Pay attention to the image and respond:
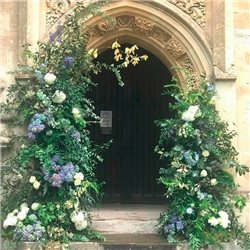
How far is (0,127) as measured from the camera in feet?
17.8

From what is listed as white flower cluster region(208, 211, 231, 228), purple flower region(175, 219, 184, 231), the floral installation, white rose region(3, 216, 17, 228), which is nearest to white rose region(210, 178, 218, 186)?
white flower cluster region(208, 211, 231, 228)

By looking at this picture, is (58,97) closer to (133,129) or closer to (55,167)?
(55,167)

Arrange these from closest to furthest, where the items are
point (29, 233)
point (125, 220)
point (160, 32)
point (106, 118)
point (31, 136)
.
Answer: point (29, 233)
point (31, 136)
point (125, 220)
point (160, 32)
point (106, 118)

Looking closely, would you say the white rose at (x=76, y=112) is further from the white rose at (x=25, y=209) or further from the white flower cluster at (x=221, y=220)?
the white flower cluster at (x=221, y=220)

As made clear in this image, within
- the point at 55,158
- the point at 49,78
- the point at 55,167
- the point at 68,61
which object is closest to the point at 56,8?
the point at 68,61

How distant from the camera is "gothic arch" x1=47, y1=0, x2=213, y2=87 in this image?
563 cm

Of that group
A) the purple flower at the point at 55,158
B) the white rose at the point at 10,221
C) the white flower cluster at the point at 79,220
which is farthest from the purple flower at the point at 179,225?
the white rose at the point at 10,221

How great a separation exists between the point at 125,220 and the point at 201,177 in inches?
44.7

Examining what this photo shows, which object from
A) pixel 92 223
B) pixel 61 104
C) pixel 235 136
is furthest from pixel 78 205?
pixel 235 136

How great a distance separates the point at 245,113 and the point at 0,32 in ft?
10.0

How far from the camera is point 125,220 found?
18.8 ft

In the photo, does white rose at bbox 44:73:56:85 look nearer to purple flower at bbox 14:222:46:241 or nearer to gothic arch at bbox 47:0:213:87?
gothic arch at bbox 47:0:213:87

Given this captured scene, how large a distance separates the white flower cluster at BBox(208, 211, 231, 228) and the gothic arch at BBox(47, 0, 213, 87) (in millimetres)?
1651

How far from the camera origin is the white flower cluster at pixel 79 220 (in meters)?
4.93
